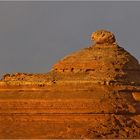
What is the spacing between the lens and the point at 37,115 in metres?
100

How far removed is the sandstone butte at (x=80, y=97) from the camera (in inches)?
3836

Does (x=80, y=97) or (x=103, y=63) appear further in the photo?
(x=103, y=63)

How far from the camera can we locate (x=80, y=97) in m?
98.1

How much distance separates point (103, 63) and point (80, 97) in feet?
13.8

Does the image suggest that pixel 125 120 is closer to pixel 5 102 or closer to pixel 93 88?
pixel 93 88

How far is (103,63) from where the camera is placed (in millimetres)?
100688

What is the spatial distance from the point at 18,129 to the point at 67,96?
4.98 metres

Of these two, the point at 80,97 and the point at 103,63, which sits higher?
the point at 103,63

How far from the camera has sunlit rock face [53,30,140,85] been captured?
3939 inches

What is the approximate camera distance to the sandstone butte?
97.4 metres

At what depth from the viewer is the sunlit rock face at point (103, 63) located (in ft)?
328

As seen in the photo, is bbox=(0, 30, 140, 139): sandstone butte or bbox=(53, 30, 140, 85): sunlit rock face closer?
bbox=(0, 30, 140, 139): sandstone butte

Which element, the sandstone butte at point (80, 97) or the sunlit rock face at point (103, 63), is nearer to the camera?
the sandstone butte at point (80, 97)

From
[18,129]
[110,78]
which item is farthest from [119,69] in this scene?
[18,129]
